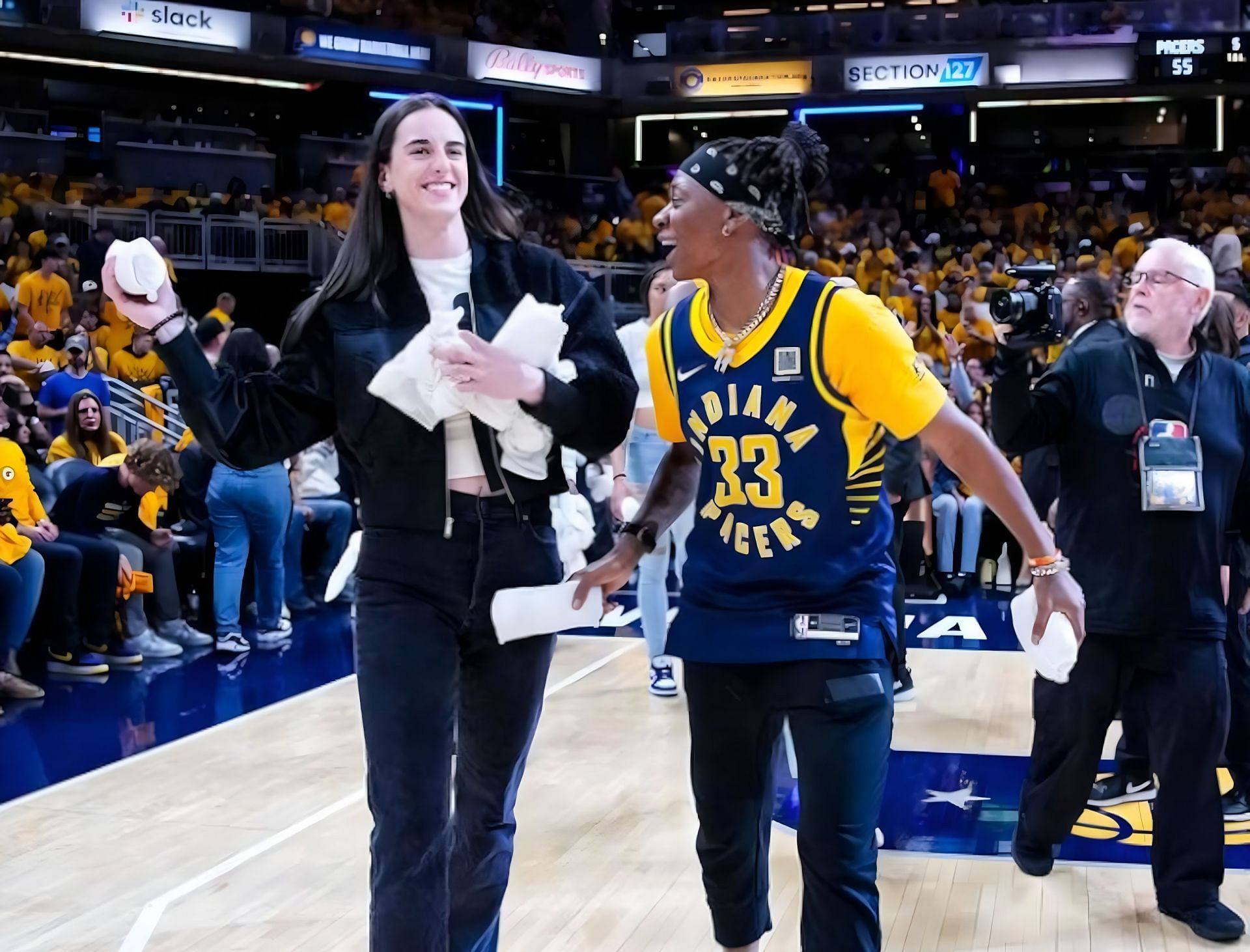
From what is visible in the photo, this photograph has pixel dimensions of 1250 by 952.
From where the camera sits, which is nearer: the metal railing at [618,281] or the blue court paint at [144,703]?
the blue court paint at [144,703]

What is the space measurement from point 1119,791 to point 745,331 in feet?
10.6

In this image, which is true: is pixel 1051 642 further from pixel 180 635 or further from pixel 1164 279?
pixel 180 635

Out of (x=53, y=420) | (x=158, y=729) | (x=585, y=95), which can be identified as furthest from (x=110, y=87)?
(x=158, y=729)

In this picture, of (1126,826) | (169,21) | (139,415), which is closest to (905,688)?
(1126,826)

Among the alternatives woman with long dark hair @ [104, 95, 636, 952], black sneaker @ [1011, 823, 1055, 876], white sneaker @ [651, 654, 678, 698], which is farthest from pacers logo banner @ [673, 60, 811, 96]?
woman with long dark hair @ [104, 95, 636, 952]

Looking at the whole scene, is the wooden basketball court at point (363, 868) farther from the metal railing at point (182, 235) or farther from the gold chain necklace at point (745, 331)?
the metal railing at point (182, 235)

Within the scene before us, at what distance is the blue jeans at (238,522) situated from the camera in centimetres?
825

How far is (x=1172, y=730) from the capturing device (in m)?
3.94

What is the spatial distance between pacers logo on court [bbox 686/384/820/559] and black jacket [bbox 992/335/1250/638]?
52.5 inches

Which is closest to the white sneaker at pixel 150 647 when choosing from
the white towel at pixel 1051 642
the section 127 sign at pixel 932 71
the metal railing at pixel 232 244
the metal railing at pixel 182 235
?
the white towel at pixel 1051 642

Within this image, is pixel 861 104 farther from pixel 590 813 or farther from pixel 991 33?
pixel 590 813

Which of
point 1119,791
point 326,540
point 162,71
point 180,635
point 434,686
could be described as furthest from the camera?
point 162,71

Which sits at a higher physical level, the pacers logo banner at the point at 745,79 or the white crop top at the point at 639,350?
the pacers logo banner at the point at 745,79

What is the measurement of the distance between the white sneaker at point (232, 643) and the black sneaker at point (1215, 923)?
5662mm
